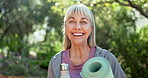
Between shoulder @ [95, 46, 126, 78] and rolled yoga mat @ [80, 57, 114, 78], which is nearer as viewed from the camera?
rolled yoga mat @ [80, 57, 114, 78]

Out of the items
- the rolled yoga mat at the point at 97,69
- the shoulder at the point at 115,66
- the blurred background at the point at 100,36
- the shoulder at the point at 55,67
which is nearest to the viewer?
the rolled yoga mat at the point at 97,69

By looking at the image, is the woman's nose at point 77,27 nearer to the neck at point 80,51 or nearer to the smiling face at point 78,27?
the smiling face at point 78,27

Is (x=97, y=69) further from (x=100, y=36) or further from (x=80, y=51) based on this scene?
(x=100, y=36)

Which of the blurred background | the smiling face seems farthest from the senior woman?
the blurred background

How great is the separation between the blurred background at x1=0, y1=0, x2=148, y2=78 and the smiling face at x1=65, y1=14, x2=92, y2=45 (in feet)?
9.64

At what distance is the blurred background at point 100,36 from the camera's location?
6.27 meters

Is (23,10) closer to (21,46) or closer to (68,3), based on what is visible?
(21,46)

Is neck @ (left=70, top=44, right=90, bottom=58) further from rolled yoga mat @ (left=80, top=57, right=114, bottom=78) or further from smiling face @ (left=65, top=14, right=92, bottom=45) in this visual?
rolled yoga mat @ (left=80, top=57, right=114, bottom=78)

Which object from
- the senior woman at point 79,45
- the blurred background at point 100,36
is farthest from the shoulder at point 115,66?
the blurred background at point 100,36

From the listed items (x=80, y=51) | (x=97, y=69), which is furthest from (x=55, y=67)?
(x=97, y=69)

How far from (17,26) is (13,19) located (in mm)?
1363

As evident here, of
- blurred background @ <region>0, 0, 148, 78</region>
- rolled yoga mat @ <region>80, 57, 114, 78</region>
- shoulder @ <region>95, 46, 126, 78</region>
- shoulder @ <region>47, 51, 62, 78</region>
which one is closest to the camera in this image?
rolled yoga mat @ <region>80, 57, 114, 78</region>

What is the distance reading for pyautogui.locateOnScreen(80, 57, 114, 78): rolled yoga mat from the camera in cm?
158

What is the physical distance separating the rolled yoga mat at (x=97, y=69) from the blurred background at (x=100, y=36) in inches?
135
